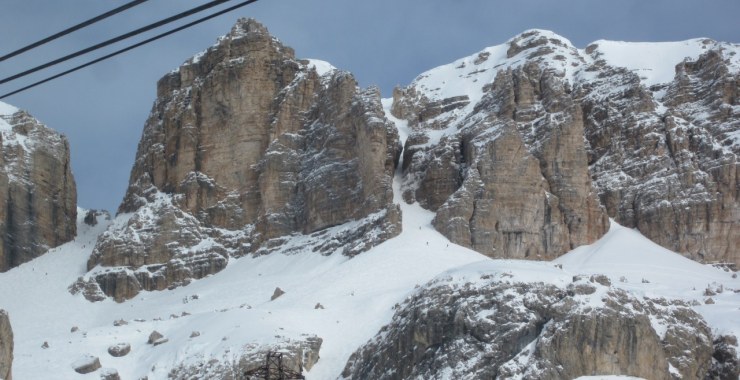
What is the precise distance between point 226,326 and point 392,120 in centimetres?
4792

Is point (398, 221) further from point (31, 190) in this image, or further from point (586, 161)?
point (31, 190)

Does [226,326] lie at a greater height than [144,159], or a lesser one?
lesser

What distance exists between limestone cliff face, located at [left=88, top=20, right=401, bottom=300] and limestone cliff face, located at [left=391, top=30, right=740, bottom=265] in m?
6.20

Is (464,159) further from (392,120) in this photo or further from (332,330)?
(332,330)

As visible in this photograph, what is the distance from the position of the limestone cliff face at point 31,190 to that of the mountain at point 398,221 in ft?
6.87

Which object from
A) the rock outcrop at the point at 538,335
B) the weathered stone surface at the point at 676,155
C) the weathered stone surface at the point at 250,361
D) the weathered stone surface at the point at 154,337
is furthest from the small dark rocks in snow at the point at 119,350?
the weathered stone surface at the point at 676,155

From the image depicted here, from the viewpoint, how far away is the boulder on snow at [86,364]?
247ft

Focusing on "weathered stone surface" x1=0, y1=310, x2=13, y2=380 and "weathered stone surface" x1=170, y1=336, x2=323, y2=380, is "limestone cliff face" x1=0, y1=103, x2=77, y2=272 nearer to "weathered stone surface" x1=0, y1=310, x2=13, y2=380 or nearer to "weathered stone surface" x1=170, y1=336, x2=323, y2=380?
"weathered stone surface" x1=170, y1=336, x2=323, y2=380

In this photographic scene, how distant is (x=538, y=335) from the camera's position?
61.9 meters

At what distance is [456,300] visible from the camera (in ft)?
220

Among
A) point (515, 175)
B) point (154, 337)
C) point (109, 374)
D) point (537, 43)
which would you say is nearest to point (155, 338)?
point (154, 337)

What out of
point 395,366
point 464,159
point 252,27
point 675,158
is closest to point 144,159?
point 252,27

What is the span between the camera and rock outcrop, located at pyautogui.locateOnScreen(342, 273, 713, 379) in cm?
6016

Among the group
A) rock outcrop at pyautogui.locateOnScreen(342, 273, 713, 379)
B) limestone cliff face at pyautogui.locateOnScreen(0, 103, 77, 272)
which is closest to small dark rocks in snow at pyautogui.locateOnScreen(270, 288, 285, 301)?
rock outcrop at pyautogui.locateOnScreen(342, 273, 713, 379)
